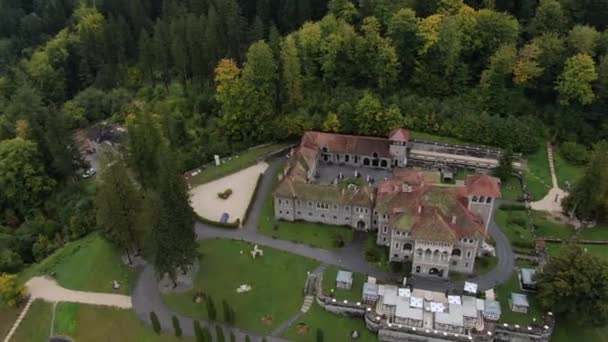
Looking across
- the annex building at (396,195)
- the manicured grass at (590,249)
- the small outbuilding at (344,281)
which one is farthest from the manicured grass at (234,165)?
the manicured grass at (590,249)

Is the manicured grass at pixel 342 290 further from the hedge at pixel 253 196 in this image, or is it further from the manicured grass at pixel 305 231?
the hedge at pixel 253 196

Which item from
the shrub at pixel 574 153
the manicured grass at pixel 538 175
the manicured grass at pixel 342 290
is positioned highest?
the shrub at pixel 574 153

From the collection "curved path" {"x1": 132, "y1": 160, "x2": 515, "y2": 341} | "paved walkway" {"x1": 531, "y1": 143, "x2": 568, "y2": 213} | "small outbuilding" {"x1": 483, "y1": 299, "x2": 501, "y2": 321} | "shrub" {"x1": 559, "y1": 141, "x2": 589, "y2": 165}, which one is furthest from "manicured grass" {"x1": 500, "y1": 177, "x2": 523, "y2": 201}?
"small outbuilding" {"x1": 483, "y1": 299, "x2": 501, "y2": 321}

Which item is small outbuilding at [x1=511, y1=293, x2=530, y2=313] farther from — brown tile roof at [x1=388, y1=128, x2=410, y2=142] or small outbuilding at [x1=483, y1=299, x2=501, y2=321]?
brown tile roof at [x1=388, y1=128, x2=410, y2=142]

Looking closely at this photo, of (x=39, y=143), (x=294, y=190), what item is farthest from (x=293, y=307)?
(x=39, y=143)

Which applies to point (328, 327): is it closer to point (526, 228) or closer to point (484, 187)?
point (484, 187)

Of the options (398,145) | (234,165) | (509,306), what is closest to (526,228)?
(509,306)

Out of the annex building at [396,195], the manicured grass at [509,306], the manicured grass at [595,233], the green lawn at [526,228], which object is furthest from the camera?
the manicured grass at [595,233]
